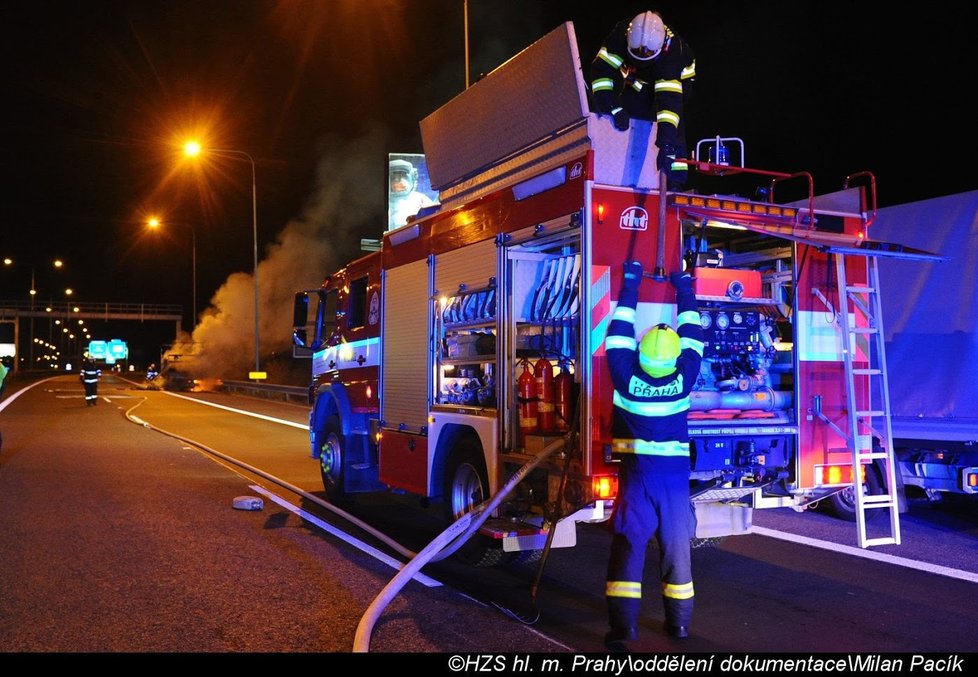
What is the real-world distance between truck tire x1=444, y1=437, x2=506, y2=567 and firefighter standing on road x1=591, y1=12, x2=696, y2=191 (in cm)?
241

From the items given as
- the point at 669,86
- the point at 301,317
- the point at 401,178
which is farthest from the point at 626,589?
the point at 401,178

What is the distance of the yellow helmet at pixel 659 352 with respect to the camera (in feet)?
15.8

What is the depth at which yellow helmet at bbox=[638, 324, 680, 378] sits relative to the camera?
480 centimetres

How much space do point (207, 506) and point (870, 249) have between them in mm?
6546

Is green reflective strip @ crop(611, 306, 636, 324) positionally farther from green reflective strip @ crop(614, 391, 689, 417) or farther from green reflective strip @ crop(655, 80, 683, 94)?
green reflective strip @ crop(655, 80, 683, 94)

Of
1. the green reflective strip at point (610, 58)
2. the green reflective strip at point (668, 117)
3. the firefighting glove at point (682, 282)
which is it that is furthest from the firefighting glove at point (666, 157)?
the green reflective strip at point (610, 58)

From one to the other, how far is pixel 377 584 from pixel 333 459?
11.9ft

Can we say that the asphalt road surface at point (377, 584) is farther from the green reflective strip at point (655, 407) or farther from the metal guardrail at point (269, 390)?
the metal guardrail at point (269, 390)

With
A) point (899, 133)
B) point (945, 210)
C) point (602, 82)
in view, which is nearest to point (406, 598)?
point (602, 82)

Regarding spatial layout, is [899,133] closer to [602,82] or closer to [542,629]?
[602,82]

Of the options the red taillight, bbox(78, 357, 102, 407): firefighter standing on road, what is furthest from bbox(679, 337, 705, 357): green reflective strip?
bbox(78, 357, 102, 407): firefighter standing on road

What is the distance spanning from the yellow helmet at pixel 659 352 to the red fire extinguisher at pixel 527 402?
1199 mm

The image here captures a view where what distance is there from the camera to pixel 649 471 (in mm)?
4805

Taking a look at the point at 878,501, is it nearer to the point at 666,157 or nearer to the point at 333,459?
the point at 666,157
